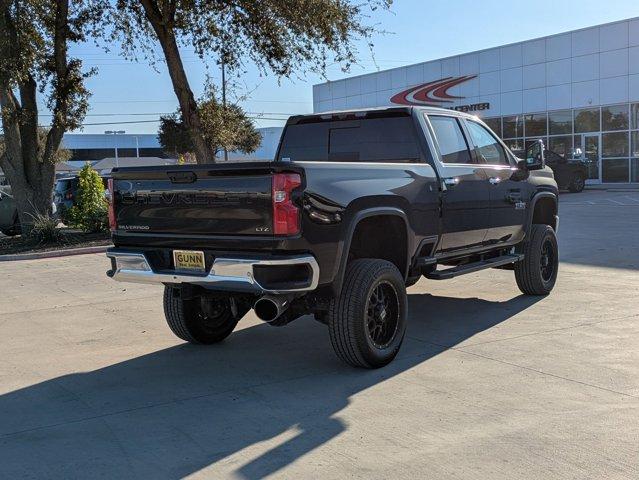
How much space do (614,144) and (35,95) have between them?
961 inches

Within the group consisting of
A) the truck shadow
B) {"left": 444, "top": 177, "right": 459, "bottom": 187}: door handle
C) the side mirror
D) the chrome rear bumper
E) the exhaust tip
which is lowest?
the truck shadow

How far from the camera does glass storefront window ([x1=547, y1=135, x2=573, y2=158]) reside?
3238cm

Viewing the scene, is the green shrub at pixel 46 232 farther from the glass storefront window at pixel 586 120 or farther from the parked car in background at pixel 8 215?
the glass storefront window at pixel 586 120

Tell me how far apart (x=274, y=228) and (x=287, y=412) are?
1.23 metres

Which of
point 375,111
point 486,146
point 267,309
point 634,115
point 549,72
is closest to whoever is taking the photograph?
point 267,309

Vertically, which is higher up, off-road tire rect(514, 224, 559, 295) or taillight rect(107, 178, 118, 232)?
taillight rect(107, 178, 118, 232)

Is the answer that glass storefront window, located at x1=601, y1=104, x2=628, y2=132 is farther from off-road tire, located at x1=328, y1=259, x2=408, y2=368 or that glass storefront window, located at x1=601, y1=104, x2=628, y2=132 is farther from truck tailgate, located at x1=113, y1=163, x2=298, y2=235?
truck tailgate, located at x1=113, y1=163, x2=298, y2=235

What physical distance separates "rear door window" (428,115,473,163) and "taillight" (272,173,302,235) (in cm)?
230

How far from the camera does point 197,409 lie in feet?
15.5

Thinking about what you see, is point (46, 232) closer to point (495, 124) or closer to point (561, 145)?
point (561, 145)

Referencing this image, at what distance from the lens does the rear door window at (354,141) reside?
647cm

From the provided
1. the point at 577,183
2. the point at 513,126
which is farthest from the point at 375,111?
the point at 513,126

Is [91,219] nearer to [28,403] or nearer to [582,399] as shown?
[28,403]

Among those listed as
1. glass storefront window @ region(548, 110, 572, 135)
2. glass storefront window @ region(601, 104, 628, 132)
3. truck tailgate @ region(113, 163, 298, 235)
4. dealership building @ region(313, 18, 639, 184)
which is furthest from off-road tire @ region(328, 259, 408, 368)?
glass storefront window @ region(548, 110, 572, 135)
